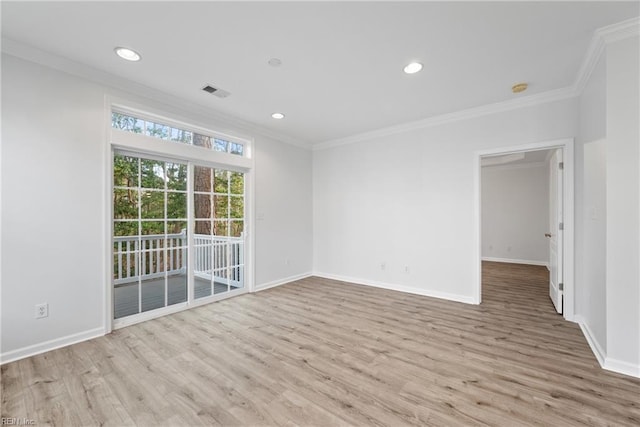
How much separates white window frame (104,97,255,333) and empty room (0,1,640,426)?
0.03m

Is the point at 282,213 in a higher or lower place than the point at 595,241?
higher

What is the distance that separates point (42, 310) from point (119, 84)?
2.35 m

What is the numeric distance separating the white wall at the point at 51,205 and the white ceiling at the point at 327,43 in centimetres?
38

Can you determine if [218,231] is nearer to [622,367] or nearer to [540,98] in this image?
[622,367]

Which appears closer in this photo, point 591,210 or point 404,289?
point 591,210

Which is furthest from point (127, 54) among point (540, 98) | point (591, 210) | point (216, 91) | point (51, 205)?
point (591, 210)

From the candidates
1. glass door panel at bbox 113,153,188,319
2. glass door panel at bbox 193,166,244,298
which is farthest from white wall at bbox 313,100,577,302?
glass door panel at bbox 113,153,188,319

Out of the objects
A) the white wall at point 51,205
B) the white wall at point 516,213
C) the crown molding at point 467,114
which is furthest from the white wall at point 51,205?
the white wall at point 516,213

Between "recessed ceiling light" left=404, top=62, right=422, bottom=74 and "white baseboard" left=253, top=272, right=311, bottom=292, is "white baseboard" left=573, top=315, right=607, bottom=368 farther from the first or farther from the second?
"white baseboard" left=253, top=272, right=311, bottom=292

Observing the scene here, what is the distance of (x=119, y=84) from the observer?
9.38ft

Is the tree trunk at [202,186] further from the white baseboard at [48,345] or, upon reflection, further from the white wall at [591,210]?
the white wall at [591,210]

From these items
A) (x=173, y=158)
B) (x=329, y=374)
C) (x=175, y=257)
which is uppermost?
(x=173, y=158)

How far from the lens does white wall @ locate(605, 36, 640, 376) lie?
201cm

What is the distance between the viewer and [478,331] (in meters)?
2.82
